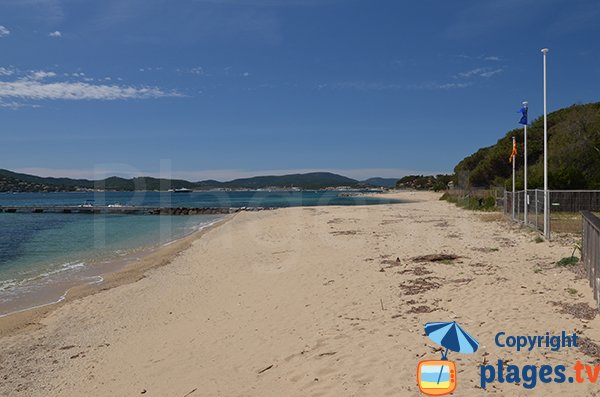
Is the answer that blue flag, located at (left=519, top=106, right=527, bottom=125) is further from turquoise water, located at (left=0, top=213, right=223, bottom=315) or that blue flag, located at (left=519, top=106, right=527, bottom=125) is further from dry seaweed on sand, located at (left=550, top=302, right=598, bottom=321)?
turquoise water, located at (left=0, top=213, right=223, bottom=315)

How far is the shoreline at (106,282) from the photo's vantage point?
30.0ft

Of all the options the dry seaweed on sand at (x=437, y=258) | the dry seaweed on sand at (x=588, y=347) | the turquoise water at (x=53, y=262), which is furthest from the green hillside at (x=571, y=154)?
the dry seaweed on sand at (x=588, y=347)

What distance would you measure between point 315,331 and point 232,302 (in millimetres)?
3121

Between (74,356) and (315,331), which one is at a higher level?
(315,331)

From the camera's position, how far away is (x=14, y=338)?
8109 mm

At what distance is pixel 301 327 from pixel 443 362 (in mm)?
2571

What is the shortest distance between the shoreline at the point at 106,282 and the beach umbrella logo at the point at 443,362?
7774 millimetres

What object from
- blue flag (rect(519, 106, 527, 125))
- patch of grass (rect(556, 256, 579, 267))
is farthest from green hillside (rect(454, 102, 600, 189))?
patch of grass (rect(556, 256, 579, 267))

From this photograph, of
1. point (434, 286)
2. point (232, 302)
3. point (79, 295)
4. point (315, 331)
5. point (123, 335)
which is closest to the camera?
point (315, 331)

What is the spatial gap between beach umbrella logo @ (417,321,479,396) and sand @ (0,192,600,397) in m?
0.10

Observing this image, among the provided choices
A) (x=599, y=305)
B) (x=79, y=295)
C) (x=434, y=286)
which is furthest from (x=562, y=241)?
(x=79, y=295)

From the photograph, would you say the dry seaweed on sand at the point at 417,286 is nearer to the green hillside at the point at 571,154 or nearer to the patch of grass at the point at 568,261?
the patch of grass at the point at 568,261

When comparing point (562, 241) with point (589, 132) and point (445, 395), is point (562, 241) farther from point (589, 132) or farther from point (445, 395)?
point (589, 132)

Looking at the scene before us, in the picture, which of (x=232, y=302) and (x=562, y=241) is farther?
(x=562, y=241)
